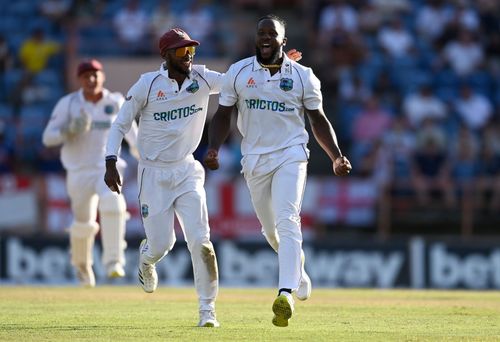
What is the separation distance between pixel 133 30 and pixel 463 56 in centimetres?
612

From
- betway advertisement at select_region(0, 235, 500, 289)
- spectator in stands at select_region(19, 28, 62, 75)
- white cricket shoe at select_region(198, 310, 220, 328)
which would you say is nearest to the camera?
white cricket shoe at select_region(198, 310, 220, 328)

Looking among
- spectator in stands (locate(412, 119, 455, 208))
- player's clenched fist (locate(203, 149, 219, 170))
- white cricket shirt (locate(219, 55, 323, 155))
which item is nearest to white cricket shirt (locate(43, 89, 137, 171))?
white cricket shirt (locate(219, 55, 323, 155))

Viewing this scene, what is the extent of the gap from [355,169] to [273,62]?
11132mm

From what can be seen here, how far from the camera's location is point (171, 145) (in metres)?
10.1

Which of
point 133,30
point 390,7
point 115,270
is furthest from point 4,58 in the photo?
point 115,270

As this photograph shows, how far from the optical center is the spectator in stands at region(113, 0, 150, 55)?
23188mm

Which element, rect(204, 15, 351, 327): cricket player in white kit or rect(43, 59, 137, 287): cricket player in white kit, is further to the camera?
rect(43, 59, 137, 287): cricket player in white kit

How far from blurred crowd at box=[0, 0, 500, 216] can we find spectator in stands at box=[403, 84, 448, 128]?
0.06 ft

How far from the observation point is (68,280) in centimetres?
1944

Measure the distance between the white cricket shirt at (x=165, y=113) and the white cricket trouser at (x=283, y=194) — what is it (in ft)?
1.90

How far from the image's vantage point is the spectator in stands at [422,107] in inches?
856

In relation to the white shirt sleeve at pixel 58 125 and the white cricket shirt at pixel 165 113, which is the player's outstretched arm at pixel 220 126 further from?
the white shirt sleeve at pixel 58 125

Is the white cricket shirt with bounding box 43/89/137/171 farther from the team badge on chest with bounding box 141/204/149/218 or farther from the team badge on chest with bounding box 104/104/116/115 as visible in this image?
the team badge on chest with bounding box 141/204/149/218

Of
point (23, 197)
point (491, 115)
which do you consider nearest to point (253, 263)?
point (23, 197)
